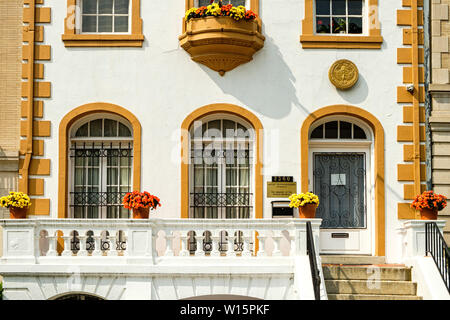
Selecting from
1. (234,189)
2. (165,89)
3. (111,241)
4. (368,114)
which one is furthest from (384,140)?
(111,241)

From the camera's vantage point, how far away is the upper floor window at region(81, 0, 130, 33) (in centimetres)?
1750

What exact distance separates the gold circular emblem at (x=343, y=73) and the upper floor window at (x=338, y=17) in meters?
0.82

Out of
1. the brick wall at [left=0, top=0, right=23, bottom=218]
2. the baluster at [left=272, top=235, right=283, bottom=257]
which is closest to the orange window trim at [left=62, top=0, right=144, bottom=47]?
the brick wall at [left=0, top=0, right=23, bottom=218]

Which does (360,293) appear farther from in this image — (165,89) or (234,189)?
(165,89)

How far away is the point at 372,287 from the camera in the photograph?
14914mm

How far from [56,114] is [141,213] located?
3.51 m

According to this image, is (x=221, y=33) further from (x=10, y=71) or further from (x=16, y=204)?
(x=16, y=204)

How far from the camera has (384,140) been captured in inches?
675

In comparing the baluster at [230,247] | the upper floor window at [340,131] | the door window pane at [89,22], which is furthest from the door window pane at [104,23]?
the baluster at [230,247]

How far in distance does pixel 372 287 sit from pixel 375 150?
3.49m

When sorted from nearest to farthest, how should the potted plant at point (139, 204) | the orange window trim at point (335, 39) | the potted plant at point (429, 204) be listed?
the potted plant at point (139, 204)
the potted plant at point (429, 204)
the orange window trim at point (335, 39)

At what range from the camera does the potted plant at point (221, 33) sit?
16.7 m

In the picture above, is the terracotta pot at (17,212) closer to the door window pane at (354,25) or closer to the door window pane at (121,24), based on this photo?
the door window pane at (121,24)

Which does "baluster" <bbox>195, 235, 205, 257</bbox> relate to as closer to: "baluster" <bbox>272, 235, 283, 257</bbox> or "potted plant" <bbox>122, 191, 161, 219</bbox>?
"potted plant" <bbox>122, 191, 161, 219</bbox>
